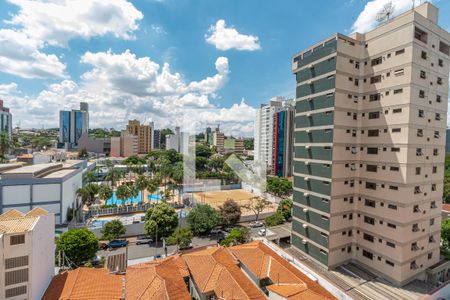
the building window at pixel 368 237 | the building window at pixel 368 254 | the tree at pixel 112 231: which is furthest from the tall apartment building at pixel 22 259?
the building window at pixel 368 237

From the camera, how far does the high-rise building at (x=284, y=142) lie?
81.5 m

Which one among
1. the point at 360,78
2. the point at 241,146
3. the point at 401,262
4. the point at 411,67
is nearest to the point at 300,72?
the point at 360,78

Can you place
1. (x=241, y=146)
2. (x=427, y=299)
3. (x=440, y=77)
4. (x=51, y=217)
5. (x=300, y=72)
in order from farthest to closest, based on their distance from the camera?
1. (x=241, y=146)
2. (x=300, y=72)
3. (x=440, y=77)
4. (x=51, y=217)
5. (x=427, y=299)

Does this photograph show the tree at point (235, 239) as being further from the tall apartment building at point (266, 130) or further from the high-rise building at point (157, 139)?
the high-rise building at point (157, 139)

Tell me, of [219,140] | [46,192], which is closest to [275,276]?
[46,192]

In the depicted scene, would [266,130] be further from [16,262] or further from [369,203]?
[16,262]

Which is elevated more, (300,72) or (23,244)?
(300,72)

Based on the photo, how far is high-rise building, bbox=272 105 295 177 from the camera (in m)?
81.5

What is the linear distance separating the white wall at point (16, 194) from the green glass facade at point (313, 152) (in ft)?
125

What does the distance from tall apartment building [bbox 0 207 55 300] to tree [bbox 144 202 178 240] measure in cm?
1454

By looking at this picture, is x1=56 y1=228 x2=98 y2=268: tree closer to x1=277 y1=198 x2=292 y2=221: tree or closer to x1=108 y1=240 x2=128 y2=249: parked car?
x1=108 y1=240 x2=128 y2=249: parked car

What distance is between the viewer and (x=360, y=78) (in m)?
23.6

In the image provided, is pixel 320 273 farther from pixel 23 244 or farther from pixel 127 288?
pixel 23 244

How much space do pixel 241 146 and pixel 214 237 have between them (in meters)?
114
